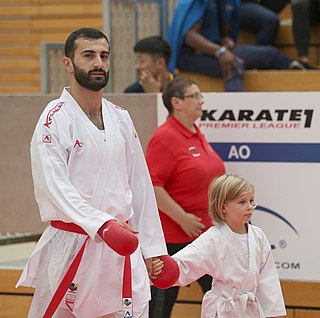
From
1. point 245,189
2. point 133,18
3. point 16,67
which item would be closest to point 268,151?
point 245,189

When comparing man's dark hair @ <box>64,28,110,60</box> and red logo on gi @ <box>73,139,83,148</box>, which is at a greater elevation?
man's dark hair @ <box>64,28,110,60</box>

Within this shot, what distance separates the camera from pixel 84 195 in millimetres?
3721

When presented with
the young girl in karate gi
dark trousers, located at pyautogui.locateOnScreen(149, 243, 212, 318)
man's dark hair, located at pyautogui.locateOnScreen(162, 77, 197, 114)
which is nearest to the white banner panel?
man's dark hair, located at pyautogui.locateOnScreen(162, 77, 197, 114)

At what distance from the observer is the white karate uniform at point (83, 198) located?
3.69 metres

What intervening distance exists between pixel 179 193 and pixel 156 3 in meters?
3.21

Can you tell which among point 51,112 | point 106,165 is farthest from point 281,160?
point 51,112

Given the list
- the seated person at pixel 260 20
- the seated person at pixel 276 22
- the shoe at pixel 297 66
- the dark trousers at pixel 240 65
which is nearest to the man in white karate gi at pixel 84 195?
the dark trousers at pixel 240 65

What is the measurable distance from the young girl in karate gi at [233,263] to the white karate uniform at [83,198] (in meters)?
0.29

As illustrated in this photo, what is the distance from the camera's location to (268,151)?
18.2 feet

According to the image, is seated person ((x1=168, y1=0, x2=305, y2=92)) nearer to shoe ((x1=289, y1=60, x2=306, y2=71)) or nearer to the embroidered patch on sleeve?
shoe ((x1=289, y1=60, x2=306, y2=71))

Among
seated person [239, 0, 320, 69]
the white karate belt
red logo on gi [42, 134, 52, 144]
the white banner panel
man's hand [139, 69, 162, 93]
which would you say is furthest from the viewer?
seated person [239, 0, 320, 69]

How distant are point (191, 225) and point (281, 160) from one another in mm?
853

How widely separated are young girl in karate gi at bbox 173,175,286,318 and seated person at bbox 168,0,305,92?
9.25 feet

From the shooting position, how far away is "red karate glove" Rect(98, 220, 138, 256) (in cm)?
339
